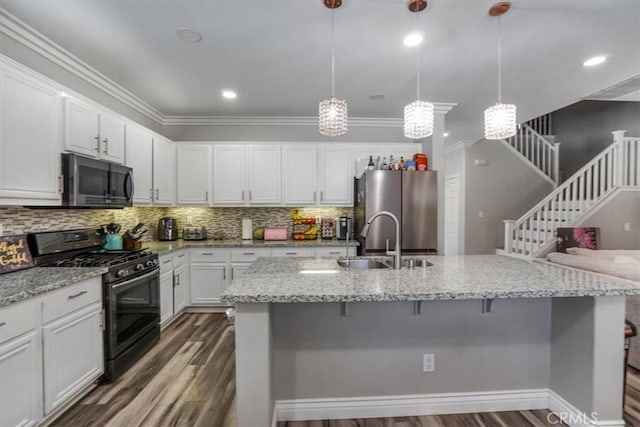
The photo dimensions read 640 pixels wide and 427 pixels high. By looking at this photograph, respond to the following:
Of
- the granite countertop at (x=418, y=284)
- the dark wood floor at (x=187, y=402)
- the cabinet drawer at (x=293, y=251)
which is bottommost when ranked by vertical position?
the dark wood floor at (x=187, y=402)

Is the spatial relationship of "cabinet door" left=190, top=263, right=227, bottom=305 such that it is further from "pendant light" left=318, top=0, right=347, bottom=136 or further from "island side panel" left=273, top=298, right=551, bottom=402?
"pendant light" left=318, top=0, right=347, bottom=136

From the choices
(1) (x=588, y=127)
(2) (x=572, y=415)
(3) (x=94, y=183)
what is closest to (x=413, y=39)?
(2) (x=572, y=415)

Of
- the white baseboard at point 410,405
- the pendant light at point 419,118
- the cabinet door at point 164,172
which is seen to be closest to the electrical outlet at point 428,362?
the white baseboard at point 410,405

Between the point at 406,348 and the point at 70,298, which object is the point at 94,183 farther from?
the point at 406,348

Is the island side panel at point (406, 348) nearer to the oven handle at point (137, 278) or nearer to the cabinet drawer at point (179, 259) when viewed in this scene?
the oven handle at point (137, 278)

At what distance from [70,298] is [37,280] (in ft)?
0.69

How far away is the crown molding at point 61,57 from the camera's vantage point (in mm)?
2164

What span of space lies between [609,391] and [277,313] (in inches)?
77.2

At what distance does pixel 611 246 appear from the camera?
15.3ft

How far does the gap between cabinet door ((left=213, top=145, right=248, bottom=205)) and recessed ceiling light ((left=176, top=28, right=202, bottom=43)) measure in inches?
73.3

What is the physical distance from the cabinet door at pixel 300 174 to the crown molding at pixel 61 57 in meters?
1.95

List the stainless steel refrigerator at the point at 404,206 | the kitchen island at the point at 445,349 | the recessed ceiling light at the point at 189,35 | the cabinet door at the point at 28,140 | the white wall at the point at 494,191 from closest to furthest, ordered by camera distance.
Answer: the kitchen island at the point at 445,349, the cabinet door at the point at 28,140, the recessed ceiling light at the point at 189,35, the stainless steel refrigerator at the point at 404,206, the white wall at the point at 494,191

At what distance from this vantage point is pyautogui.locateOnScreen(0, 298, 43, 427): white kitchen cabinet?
1.54 metres

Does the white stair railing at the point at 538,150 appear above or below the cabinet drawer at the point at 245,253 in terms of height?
above
